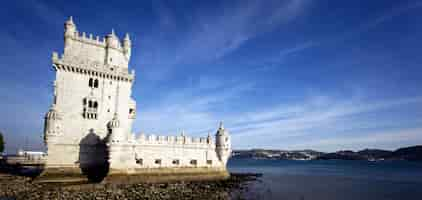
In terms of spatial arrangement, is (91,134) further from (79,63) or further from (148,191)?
(148,191)

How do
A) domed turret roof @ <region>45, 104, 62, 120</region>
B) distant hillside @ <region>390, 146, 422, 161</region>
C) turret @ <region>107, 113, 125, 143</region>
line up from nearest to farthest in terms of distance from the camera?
domed turret roof @ <region>45, 104, 62, 120</region> < turret @ <region>107, 113, 125, 143</region> < distant hillside @ <region>390, 146, 422, 161</region>

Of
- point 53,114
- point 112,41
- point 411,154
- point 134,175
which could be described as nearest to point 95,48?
point 112,41

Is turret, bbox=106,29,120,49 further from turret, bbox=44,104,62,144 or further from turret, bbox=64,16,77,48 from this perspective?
turret, bbox=44,104,62,144

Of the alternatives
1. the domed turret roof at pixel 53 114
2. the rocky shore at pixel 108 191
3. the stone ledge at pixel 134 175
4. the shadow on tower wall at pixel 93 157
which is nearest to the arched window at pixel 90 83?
the domed turret roof at pixel 53 114

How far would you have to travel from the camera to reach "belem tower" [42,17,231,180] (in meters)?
32.7

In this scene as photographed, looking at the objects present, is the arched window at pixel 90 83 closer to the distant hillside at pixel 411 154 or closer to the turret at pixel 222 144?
the turret at pixel 222 144

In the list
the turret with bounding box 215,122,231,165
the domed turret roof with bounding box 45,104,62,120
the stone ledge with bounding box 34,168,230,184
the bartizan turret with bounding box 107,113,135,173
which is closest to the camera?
the stone ledge with bounding box 34,168,230,184

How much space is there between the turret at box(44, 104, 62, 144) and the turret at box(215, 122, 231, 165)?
20480 millimetres

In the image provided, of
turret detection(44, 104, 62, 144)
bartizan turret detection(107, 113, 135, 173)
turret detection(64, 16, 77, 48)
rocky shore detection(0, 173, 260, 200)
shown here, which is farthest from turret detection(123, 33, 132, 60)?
rocky shore detection(0, 173, 260, 200)

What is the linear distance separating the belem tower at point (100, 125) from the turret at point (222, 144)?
2691 mm

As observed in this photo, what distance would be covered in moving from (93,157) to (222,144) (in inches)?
674

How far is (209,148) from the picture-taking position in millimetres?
40062

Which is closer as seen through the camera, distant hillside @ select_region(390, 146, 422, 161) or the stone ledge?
the stone ledge

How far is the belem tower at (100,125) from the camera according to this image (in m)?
32.7
